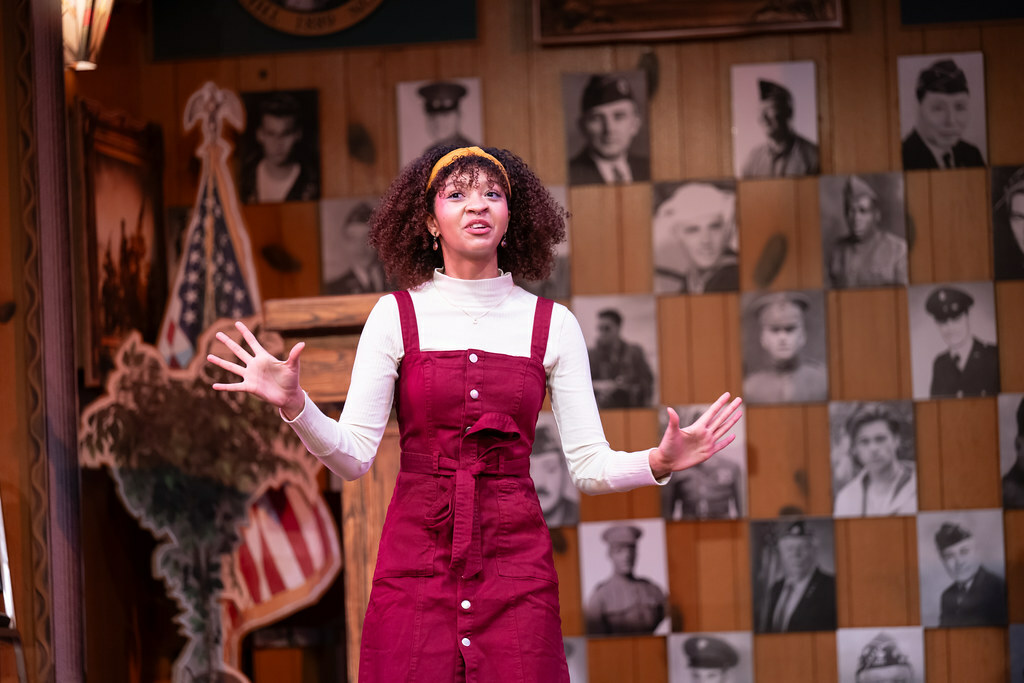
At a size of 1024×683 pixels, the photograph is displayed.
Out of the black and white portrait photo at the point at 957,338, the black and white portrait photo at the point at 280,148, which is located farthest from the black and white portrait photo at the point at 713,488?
the black and white portrait photo at the point at 280,148

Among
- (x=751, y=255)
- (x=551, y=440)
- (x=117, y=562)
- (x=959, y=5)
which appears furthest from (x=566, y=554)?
(x=959, y=5)

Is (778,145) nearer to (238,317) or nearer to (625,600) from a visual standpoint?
(625,600)

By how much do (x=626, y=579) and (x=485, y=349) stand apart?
1897mm

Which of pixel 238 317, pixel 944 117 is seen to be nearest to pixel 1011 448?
pixel 944 117

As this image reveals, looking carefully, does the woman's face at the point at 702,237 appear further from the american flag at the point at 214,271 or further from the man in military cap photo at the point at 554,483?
the american flag at the point at 214,271

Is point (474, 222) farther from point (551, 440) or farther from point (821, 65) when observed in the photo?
point (821, 65)

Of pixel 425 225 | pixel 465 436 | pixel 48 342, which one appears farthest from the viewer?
pixel 48 342

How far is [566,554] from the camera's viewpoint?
142 inches

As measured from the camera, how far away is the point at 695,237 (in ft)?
11.8

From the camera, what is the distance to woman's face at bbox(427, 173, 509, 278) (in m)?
1.93

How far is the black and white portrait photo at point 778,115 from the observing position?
358cm

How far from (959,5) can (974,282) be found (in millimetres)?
915

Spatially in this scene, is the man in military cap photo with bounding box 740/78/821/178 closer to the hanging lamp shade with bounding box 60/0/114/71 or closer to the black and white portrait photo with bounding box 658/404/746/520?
the black and white portrait photo with bounding box 658/404/746/520

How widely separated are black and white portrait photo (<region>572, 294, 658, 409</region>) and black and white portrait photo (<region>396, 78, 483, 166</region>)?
2.27ft
